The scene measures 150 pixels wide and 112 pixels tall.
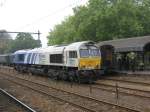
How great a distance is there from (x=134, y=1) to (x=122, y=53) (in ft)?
83.9

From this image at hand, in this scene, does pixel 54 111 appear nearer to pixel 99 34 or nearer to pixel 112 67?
pixel 112 67

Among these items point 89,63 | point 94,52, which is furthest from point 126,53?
point 89,63

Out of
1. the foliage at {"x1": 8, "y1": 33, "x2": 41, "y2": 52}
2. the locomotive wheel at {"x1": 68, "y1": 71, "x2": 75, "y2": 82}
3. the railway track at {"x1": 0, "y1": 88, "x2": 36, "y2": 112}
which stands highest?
the foliage at {"x1": 8, "y1": 33, "x2": 41, "y2": 52}

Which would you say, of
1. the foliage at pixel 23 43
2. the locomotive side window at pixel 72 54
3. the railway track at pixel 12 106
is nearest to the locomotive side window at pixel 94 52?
the locomotive side window at pixel 72 54

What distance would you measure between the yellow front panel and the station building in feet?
14.9

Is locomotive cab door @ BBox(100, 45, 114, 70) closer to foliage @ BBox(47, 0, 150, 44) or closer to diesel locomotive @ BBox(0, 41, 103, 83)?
diesel locomotive @ BBox(0, 41, 103, 83)

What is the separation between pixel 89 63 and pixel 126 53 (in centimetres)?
940

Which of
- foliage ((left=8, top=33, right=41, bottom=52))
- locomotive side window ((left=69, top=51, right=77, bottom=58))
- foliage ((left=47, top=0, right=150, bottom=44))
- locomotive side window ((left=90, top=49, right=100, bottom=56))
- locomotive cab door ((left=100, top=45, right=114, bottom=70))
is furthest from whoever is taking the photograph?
foliage ((left=8, top=33, right=41, bottom=52))

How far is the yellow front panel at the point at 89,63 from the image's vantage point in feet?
86.3

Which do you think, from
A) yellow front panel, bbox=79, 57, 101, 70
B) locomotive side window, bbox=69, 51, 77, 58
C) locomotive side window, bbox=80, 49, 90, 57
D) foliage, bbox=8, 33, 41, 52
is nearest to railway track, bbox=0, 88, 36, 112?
yellow front panel, bbox=79, 57, 101, 70

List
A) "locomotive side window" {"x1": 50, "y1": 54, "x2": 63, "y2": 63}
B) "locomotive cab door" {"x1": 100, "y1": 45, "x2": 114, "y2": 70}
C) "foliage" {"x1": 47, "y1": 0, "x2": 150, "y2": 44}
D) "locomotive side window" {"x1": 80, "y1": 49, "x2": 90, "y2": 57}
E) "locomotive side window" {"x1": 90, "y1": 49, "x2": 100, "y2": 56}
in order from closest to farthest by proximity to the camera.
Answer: "locomotive side window" {"x1": 80, "y1": 49, "x2": 90, "y2": 57}
"locomotive side window" {"x1": 90, "y1": 49, "x2": 100, "y2": 56}
"locomotive side window" {"x1": 50, "y1": 54, "x2": 63, "y2": 63}
"locomotive cab door" {"x1": 100, "y1": 45, "x2": 114, "y2": 70}
"foliage" {"x1": 47, "y1": 0, "x2": 150, "y2": 44}

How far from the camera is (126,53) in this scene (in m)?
35.2

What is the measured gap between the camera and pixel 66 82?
28656 millimetres

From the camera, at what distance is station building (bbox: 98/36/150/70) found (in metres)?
31.9
